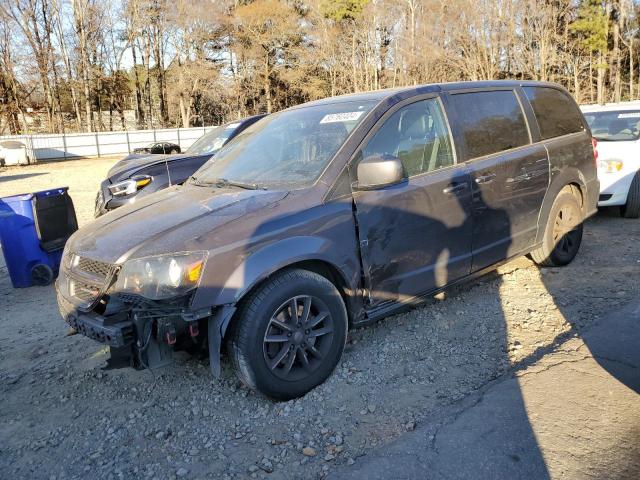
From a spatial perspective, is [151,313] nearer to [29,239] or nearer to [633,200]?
[29,239]

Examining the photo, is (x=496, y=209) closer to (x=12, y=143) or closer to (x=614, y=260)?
(x=614, y=260)

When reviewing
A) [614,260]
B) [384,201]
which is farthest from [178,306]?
[614,260]

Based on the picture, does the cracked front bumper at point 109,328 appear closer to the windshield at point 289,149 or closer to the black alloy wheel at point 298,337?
the black alloy wheel at point 298,337

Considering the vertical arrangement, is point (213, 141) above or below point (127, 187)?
above

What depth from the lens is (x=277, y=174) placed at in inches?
143

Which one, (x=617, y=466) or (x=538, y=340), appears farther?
(x=538, y=340)

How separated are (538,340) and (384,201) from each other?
1584 mm

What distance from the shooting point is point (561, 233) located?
5152mm

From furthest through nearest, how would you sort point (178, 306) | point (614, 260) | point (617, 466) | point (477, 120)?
point (614, 260) → point (477, 120) → point (178, 306) → point (617, 466)

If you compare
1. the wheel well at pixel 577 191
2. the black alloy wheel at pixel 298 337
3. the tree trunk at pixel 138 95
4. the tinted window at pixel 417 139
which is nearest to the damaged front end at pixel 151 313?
the black alloy wheel at pixel 298 337

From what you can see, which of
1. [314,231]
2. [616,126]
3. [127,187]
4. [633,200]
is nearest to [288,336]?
[314,231]

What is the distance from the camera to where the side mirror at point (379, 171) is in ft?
10.7

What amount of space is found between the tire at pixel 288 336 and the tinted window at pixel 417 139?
3.43 ft

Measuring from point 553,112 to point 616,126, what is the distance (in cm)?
354
